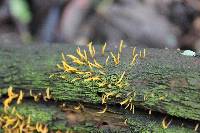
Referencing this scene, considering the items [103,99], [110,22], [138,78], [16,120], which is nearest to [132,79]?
[138,78]

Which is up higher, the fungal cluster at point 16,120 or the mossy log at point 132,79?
the mossy log at point 132,79

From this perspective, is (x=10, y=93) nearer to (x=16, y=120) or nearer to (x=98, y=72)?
(x=16, y=120)

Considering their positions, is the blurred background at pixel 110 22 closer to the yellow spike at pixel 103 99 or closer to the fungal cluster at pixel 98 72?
the fungal cluster at pixel 98 72

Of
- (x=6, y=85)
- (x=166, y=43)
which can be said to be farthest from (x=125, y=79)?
(x=166, y=43)

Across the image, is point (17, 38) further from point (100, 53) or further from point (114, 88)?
point (114, 88)

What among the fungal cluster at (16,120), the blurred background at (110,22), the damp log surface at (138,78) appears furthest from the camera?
the blurred background at (110,22)

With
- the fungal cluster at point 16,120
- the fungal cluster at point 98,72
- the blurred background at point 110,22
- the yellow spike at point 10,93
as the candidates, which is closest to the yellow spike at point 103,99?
the fungal cluster at point 98,72
